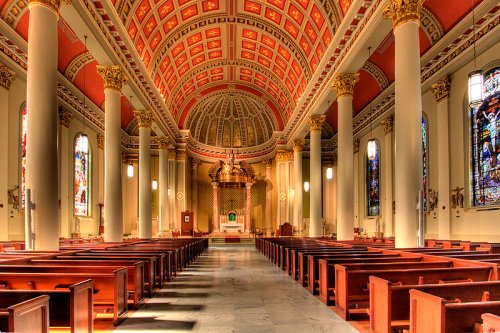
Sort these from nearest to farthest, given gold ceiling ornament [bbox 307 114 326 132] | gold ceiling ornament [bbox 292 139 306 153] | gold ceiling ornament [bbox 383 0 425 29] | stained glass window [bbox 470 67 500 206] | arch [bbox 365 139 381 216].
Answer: gold ceiling ornament [bbox 383 0 425 29]
stained glass window [bbox 470 67 500 206]
gold ceiling ornament [bbox 307 114 326 132]
arch [bbox 365 139 381 216]
gold ceiling ornament [bbox 292 139 306 153]

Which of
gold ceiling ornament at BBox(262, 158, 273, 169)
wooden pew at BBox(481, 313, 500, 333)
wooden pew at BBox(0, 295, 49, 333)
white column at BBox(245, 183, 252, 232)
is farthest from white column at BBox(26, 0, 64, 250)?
gold ceiling ornament at BBox(262, 158, 273, 169)

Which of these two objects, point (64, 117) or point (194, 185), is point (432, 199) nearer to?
point (64, 117)

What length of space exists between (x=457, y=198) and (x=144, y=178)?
13.4 m

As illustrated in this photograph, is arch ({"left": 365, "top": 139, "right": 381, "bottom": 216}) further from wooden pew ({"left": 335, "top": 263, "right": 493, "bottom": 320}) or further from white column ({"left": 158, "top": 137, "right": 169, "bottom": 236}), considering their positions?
wooden pew ({"left": 335, "top": 263, "right": 493, "bottom": 320})

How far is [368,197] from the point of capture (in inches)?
1009

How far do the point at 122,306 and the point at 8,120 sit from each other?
459 inches

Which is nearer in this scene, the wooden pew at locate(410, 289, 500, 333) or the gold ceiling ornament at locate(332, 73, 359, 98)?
the wooden pew at locate(410, 289, 500, 333)

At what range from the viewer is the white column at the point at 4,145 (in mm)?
14570

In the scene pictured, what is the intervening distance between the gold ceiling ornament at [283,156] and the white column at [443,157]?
50.3 feet

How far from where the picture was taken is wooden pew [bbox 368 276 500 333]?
180 inches

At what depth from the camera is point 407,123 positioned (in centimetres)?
1016

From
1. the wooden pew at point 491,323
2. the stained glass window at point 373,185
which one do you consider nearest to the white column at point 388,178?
the stained glass window at point 373,185

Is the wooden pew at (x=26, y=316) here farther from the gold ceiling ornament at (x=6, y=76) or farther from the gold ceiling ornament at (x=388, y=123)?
the gold ceiling ornament at (x=388, y=123)

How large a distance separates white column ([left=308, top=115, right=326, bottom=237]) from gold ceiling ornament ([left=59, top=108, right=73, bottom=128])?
11629mm
